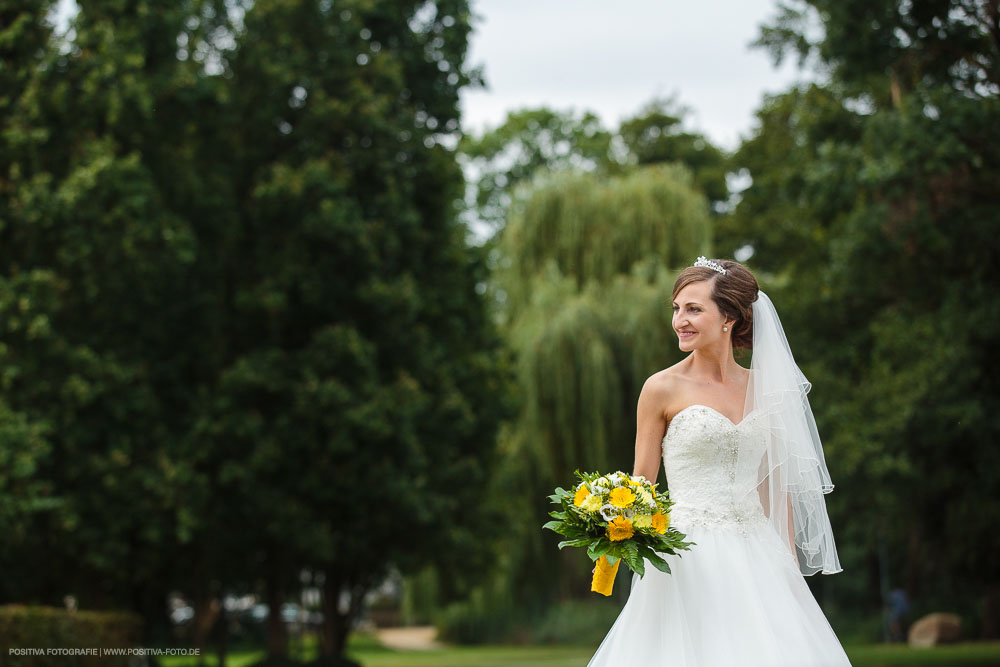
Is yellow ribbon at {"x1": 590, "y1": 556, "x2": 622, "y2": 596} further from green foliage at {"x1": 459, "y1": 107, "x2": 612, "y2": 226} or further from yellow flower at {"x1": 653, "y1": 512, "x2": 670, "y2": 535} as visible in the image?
green foliage at {"x1": 459, "y1": 107, "x2": 612, "y2": 226}

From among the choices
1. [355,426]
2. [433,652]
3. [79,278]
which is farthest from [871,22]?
[433,652]

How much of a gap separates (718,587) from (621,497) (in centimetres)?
59

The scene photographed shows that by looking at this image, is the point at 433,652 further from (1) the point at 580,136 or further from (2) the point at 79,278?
(1) the point at 580,136

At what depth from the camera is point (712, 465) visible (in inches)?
185

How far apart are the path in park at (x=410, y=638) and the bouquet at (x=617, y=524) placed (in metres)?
25.0

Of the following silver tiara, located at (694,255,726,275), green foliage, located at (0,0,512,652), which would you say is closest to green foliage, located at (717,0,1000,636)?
green foliage, located at (0,0,512,652)

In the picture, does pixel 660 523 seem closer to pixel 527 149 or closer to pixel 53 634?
pixel 53 634

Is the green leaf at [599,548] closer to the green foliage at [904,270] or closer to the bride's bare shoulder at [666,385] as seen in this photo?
the bride's bare shoulder at [666,385]

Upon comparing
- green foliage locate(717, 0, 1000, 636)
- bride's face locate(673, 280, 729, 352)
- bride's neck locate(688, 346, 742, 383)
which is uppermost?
green foliage locate(717, 0, 1000, 636)

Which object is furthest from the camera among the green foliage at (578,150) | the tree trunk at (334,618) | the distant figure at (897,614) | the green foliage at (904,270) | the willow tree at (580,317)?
the green foliage at (578,150)

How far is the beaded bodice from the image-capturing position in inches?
184

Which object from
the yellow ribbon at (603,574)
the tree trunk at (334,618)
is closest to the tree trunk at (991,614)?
the tree trunk at (334,618)

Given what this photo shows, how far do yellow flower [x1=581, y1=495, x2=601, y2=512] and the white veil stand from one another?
75 centimetres

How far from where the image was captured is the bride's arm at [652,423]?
4.71 meters
